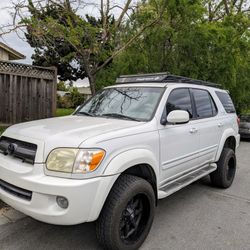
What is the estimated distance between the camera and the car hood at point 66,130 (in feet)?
9.14

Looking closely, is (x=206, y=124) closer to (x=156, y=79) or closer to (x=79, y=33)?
(x=156, y=79)

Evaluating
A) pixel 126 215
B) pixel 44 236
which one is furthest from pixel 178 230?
pixel 44 236

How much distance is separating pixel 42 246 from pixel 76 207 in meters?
0.92

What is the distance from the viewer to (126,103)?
13.1 ft

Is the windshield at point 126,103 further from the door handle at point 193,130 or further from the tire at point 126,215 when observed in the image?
the tire at point 126,215

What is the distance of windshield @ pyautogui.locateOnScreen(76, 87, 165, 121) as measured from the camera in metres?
3.73

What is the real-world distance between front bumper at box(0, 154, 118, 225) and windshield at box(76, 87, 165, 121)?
1155 millimetres

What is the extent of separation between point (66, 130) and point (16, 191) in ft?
2.54

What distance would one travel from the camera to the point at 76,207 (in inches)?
102

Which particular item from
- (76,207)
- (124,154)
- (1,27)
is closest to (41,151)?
(76,207)

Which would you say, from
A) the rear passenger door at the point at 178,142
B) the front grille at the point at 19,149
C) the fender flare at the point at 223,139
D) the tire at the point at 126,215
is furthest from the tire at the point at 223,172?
the front grille at the point at 19,149

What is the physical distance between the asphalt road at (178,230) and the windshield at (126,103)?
1.43 metres

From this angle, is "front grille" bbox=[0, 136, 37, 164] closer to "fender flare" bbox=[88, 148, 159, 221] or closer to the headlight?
the headlight

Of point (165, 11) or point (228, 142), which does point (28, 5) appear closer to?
point (165, 11)
